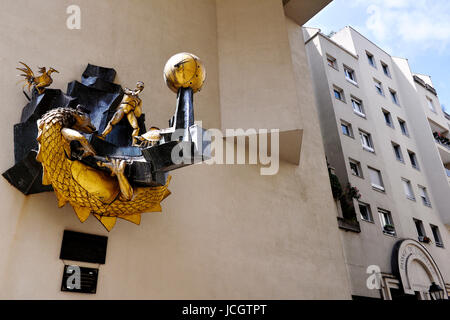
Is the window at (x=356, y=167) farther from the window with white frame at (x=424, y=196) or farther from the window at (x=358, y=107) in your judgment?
the window with white frame at (x=424, y=196)

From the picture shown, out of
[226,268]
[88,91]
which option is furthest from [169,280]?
[88,91]

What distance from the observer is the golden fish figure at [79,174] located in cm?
261

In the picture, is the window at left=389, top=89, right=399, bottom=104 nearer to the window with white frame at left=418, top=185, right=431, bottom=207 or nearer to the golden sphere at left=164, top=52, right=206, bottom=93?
the window with white frame at left=418, top=185, right=431, bottom=207

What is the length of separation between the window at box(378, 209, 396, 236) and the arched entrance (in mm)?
452

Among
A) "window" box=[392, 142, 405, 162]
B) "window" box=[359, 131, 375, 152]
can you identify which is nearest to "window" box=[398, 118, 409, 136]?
"window" box=[392, 142, 405, 162]

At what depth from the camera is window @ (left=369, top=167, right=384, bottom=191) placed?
13.8 meters

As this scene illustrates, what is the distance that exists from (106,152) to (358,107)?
14157 mm

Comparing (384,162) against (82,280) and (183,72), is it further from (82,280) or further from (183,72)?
(183,72)

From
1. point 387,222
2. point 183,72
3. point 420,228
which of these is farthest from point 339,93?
point 183,72

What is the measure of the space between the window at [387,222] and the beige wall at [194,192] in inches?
293

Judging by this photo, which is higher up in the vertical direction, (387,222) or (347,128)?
(347,128)

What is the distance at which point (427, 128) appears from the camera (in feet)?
57.8

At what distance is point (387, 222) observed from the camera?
13258 millimetres

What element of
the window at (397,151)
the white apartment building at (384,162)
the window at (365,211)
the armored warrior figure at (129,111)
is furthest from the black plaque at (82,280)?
the window at (397,151)
